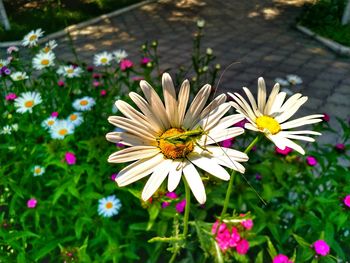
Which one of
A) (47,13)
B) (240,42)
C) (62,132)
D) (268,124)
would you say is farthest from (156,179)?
(47,13)

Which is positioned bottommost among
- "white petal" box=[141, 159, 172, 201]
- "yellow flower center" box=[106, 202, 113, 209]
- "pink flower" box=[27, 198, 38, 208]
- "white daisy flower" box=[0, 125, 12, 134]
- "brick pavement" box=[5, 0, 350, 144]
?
"brick pavement" box=[5, 0, 350, 144]

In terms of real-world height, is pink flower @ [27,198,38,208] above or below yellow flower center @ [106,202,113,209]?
below

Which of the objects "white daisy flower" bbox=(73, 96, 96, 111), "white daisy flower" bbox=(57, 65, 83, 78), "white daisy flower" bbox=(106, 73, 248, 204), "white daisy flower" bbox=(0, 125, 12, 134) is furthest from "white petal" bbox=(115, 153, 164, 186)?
"white daisy flower" bbox=(57, 65, 83, 78)

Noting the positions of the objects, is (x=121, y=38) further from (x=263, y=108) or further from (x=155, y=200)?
(x=263, y=108)

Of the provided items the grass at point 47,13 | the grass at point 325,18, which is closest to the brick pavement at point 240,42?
the grass at point 325,18

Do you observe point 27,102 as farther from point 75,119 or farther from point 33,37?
point 33,37

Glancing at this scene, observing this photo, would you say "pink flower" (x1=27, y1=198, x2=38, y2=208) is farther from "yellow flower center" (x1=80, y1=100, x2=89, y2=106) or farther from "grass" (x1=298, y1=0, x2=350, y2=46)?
"grass" (x1=298, y1=0, x2=350, y2=46)

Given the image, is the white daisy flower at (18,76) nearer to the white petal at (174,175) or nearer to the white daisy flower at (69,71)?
the white daisy flower at (69,71)
